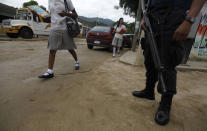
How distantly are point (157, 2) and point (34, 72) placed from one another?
8.59 feet

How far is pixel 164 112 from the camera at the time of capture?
131 centimetres

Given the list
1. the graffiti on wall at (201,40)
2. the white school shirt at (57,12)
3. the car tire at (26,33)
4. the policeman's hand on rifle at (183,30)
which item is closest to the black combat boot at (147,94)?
the policeman's hand on rifle at (183,30)

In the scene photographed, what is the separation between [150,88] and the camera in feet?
5.46

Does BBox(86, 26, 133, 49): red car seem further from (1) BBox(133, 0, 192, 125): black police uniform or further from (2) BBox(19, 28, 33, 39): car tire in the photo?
(2) BBox(19, 28, 33, 39): car tire

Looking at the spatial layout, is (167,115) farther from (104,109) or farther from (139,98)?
(104,109)

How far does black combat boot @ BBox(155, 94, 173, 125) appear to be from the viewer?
1247mm

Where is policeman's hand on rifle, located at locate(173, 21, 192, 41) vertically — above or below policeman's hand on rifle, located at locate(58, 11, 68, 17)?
below

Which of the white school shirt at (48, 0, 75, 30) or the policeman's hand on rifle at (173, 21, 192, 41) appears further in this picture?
the white school shirt at (48, 0, 75, 30)

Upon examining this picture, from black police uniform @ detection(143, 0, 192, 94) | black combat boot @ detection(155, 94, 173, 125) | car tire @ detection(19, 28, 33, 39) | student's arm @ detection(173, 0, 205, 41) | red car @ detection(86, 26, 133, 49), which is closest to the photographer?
student's arm @ detection(173, 0, 205, 41)

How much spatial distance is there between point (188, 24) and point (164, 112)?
939 millimetres

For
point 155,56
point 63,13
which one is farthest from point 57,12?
point 155,56

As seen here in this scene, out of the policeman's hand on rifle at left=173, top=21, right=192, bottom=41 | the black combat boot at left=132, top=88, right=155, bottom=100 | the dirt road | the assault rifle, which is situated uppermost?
the policeman's hand on rifle at left=173, top=21, right=192, bottom=41

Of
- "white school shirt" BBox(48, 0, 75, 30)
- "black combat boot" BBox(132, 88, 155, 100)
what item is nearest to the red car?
"white school shirt" BBox(48, 0, 75, 30)

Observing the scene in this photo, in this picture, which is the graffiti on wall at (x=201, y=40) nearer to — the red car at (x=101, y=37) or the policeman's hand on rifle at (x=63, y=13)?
the red car at (x=101, y=37)
